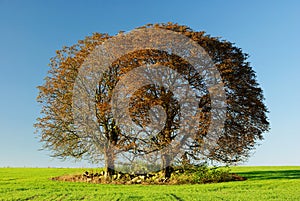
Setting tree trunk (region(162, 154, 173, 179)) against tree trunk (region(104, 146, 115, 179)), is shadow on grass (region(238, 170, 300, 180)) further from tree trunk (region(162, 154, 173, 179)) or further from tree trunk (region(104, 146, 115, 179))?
tree trunk (region(104, 146, 115, 179))

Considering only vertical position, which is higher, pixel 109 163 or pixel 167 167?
pixel 109 163

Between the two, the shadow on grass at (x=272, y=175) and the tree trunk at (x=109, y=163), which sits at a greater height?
the tree trunk at (x=109, y=163)

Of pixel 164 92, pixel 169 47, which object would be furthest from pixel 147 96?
pixel 169 47

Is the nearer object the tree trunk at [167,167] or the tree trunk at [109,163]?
the tree trunk at [167,167]

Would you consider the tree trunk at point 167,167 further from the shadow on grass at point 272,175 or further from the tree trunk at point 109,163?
the shadow on grass at point 272,175

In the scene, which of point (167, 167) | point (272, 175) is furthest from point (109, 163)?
point (272, 175)

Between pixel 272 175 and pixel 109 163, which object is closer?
pixel 109 163

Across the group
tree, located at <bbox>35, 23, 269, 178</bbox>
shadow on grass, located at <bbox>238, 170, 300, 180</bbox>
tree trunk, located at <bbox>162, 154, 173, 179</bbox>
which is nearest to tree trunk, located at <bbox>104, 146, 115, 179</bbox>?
tree, located at <bbox>35, 23, 269, 178</bbox>

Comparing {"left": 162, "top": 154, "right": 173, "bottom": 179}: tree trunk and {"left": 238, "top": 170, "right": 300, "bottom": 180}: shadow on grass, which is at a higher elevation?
{"left": 162, "top": 154, "right": 173, "bottom": 179}: tree trunk

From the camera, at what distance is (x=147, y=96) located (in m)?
24.7

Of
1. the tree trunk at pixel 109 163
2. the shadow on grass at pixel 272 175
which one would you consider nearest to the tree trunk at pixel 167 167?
the tree trunk at pixel 109 163

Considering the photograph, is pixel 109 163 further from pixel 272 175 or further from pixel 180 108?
pixel 272 175

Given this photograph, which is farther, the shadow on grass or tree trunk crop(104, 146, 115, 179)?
tree trunk crop(104, 146, 115, 179)

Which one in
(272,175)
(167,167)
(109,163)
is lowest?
(272,175)
